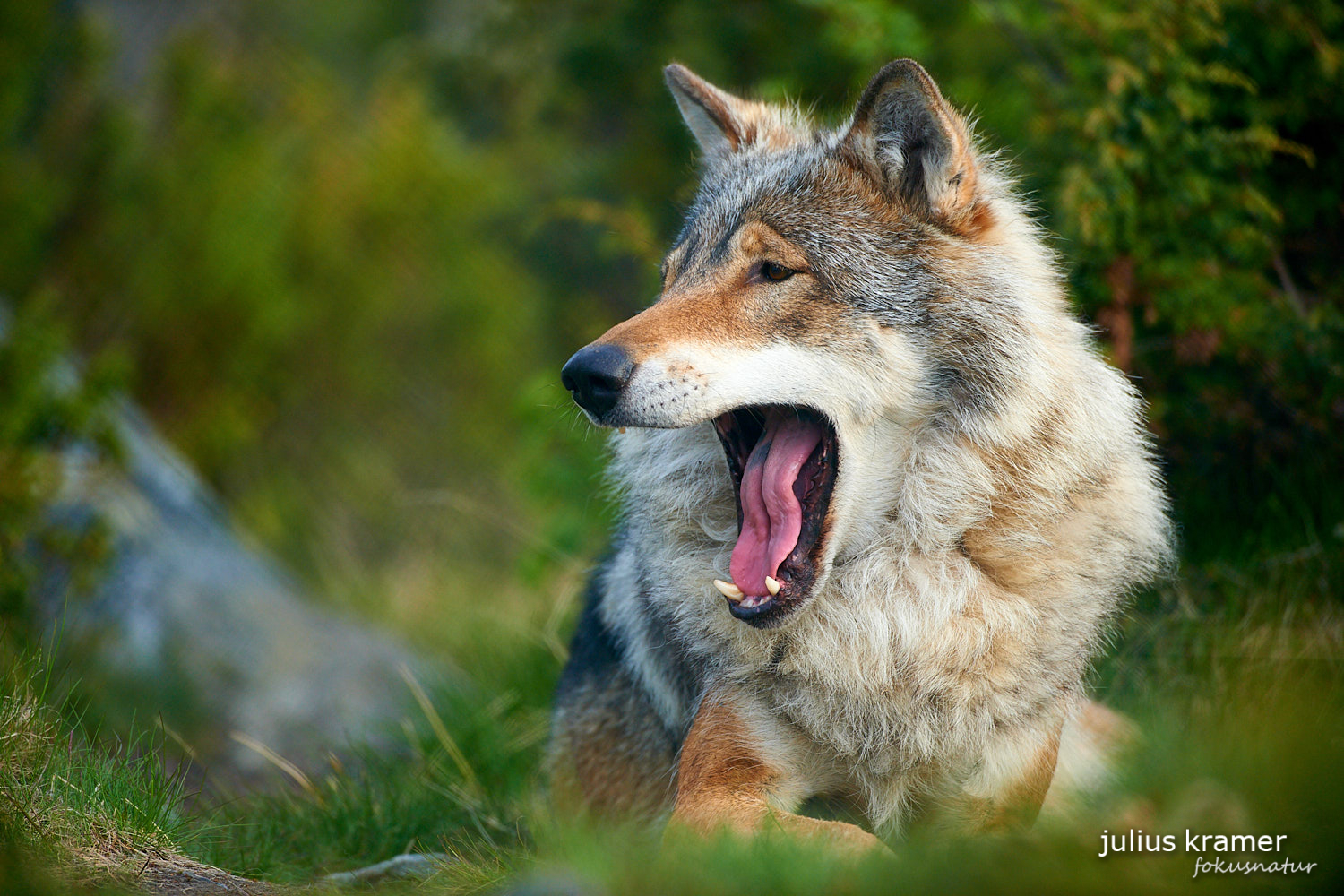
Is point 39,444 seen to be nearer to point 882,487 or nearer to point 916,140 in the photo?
point 882,487

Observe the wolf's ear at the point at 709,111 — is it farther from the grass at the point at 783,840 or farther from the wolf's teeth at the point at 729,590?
the grass at the point at 783,840

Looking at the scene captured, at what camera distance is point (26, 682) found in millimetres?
2982

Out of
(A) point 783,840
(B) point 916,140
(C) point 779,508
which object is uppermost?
(B) point 916,140

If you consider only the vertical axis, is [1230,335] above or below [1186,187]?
below

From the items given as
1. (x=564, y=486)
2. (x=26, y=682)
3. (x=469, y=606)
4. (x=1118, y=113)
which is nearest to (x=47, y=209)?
(x=469, y=606)

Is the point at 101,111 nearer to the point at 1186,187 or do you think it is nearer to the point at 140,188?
the point at 140,188

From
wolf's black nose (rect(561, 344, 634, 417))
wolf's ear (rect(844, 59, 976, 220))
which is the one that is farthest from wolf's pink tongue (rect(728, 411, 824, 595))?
wolf's ear (rect(844, 59, 976, 220))

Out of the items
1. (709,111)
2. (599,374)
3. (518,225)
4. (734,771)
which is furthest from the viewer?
(518,225)

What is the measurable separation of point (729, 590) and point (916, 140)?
1467 millimetres

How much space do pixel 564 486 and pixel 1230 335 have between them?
3.53 meters

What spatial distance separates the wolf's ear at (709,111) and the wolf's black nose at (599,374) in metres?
1.44

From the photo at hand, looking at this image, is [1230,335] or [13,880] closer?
[13,880]

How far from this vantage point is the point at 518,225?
11.2m

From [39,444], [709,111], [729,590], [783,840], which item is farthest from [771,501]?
[39,444]
